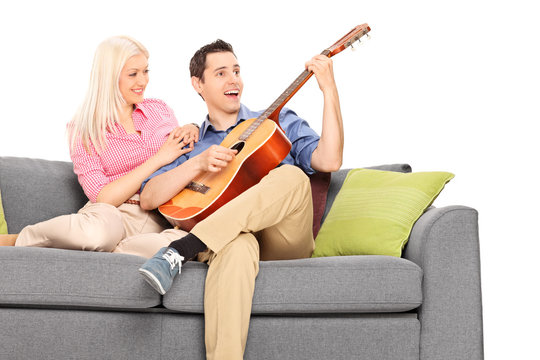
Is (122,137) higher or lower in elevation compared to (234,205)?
higher

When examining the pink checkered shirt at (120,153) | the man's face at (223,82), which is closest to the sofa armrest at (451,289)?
the man's face at (223,82)

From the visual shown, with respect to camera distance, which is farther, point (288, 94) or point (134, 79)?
point (134, 79)

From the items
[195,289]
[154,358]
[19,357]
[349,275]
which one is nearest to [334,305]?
[349,275]

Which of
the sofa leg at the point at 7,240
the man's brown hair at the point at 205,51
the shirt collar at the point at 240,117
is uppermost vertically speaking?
the man's brown hair at the point at 205,51

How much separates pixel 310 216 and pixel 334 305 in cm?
35

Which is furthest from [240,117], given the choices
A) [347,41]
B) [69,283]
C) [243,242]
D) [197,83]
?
[69,283]

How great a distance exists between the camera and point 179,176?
2.65 meters

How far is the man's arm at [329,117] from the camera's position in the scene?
2561 mm

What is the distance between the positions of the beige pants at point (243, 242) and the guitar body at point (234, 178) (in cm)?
20

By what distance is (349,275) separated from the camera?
221 cm

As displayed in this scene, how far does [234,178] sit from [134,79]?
2.27 feet

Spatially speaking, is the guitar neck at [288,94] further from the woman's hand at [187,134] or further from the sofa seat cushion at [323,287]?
the sofa seat cushion at [323,287]

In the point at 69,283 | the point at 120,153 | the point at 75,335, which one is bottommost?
the point at 75,335

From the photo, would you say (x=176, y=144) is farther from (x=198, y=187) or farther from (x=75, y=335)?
(x=75, y=335)
